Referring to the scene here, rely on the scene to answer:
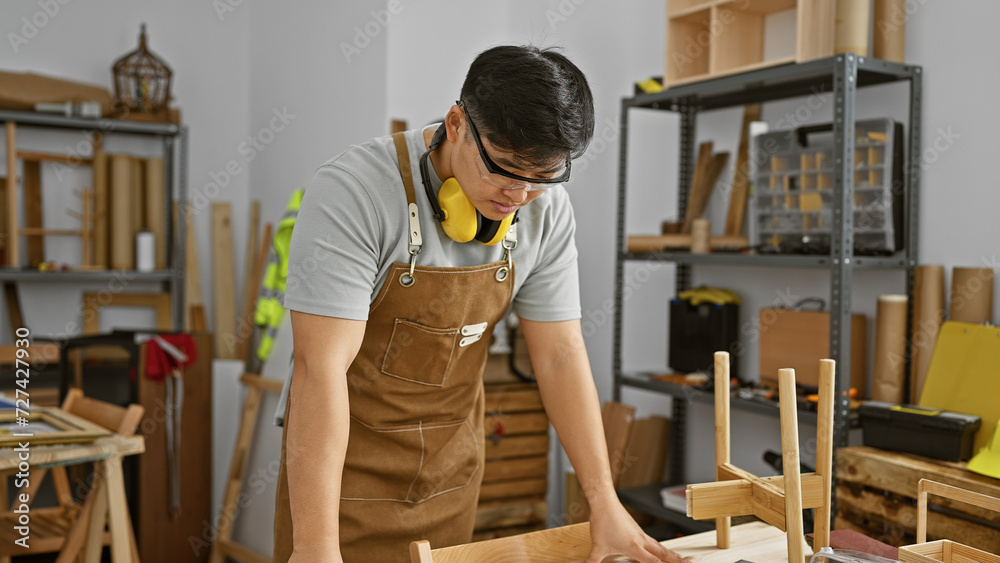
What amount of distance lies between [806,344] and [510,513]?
132 cm

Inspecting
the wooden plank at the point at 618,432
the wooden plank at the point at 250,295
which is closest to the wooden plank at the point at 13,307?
the wooden plank at the point at 250,295

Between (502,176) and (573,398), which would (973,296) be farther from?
(502,176)

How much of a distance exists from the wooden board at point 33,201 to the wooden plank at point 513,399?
91.8 inches

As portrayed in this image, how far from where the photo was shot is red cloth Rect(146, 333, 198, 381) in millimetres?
3490

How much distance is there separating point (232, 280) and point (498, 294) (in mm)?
3184

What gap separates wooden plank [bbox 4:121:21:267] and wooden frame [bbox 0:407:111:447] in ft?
4.46

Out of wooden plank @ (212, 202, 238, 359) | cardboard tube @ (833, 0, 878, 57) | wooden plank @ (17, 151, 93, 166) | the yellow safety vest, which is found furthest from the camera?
wooden plank @ (212, 202, 238, 359)

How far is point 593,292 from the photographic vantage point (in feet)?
12.5

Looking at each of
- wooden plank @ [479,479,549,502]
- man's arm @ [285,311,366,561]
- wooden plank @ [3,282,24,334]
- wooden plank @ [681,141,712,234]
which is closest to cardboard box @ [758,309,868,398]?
wooden plank @ [681,141,712,234]

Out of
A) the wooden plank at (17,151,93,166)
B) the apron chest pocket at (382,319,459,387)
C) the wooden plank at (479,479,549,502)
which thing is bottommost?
the wooden plank at (479,479,549,502)

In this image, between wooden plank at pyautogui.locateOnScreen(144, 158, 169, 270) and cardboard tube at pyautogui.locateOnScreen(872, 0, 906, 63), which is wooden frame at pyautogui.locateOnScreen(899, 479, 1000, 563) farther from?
wooden plank at pyautogui.locateOnScreen(144, 158, 169, 270)

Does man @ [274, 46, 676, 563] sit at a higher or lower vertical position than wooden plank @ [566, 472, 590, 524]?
higher

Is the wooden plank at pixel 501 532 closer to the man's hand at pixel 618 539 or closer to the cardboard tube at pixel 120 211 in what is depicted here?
the man's hand at pixel 618 539

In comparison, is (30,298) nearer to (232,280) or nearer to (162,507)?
(232,280)
